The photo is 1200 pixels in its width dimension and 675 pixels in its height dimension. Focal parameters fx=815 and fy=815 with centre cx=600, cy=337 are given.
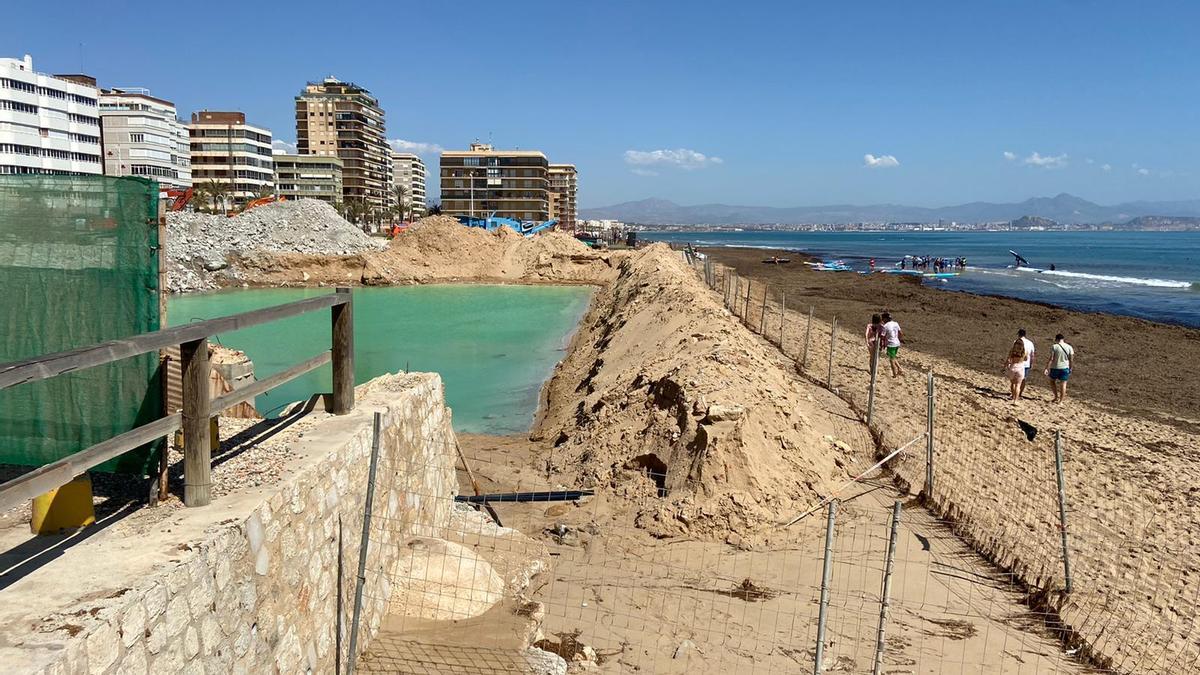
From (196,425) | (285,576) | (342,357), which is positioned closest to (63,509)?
(196,425)

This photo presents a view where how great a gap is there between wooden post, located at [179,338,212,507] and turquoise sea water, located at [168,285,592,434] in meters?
5.83

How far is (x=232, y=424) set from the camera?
586 cm

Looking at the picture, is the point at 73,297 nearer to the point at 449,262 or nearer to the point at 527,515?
the point at 527,515

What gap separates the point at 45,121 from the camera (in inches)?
2776

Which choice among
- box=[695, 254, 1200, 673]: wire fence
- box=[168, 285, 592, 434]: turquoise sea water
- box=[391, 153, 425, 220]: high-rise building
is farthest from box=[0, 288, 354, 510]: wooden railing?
box=[391, 153, 425, 220]: high-rise building

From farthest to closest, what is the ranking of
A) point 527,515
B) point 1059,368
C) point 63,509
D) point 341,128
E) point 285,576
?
point 341,128, point 1059,368, point 527,515, point 285,576, point 63,509

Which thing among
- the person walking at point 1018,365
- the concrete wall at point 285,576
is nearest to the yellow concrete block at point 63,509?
the concrete wall at point 285,576

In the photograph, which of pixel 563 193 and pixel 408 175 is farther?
pixel 408 175

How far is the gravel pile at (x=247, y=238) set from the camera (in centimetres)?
4806

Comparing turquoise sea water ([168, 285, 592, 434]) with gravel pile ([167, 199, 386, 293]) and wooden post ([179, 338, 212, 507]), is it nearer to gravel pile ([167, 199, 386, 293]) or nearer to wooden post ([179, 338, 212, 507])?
gravel pile ([167, 199, 386, 293])

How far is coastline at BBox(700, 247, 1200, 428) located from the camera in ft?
59.7

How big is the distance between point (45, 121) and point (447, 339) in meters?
62.3

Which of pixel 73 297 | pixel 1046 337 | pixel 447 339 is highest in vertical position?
pixel 73 297

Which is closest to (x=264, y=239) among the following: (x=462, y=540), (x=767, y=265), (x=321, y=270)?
(x=321, y=270)
